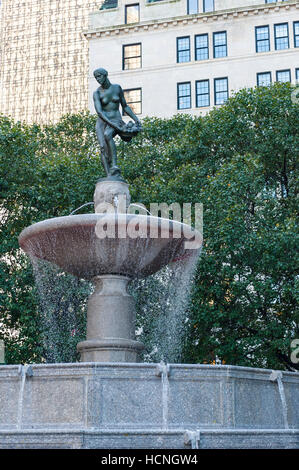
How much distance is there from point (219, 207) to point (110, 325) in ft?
34.0

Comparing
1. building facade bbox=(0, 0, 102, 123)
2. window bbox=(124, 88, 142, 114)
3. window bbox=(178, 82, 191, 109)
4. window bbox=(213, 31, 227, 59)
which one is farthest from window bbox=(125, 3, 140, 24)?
building facade bbox=(0, 0, 102, 123)

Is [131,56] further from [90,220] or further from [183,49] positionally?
[90,220]

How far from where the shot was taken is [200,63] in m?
41.4

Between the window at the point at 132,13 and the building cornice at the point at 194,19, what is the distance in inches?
32.8

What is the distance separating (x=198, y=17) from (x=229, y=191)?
917 inches

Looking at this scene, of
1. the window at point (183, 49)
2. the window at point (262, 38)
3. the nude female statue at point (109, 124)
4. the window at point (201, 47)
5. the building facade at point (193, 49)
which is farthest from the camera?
the window at point (183, 49)

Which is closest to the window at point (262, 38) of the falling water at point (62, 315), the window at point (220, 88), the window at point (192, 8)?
the window at point (220, 88)

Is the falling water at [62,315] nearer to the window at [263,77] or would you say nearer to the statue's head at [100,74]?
the statue's head at [100,74]

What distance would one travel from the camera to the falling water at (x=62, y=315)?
2211 centimetres

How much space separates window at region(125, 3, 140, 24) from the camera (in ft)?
145

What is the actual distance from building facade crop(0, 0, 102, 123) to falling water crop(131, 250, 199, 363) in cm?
10564

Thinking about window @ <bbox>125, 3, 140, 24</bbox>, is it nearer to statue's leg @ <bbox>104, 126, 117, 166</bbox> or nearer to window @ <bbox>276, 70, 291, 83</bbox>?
window @ <bbox>276, 70, 291, 83</bbox>

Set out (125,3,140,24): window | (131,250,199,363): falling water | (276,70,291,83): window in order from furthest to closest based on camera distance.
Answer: (125,3,140,24): window < (276,70,291,83): window < (131,250,199,363): falling water

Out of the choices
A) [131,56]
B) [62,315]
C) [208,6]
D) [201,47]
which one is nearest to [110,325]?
[62,315]
